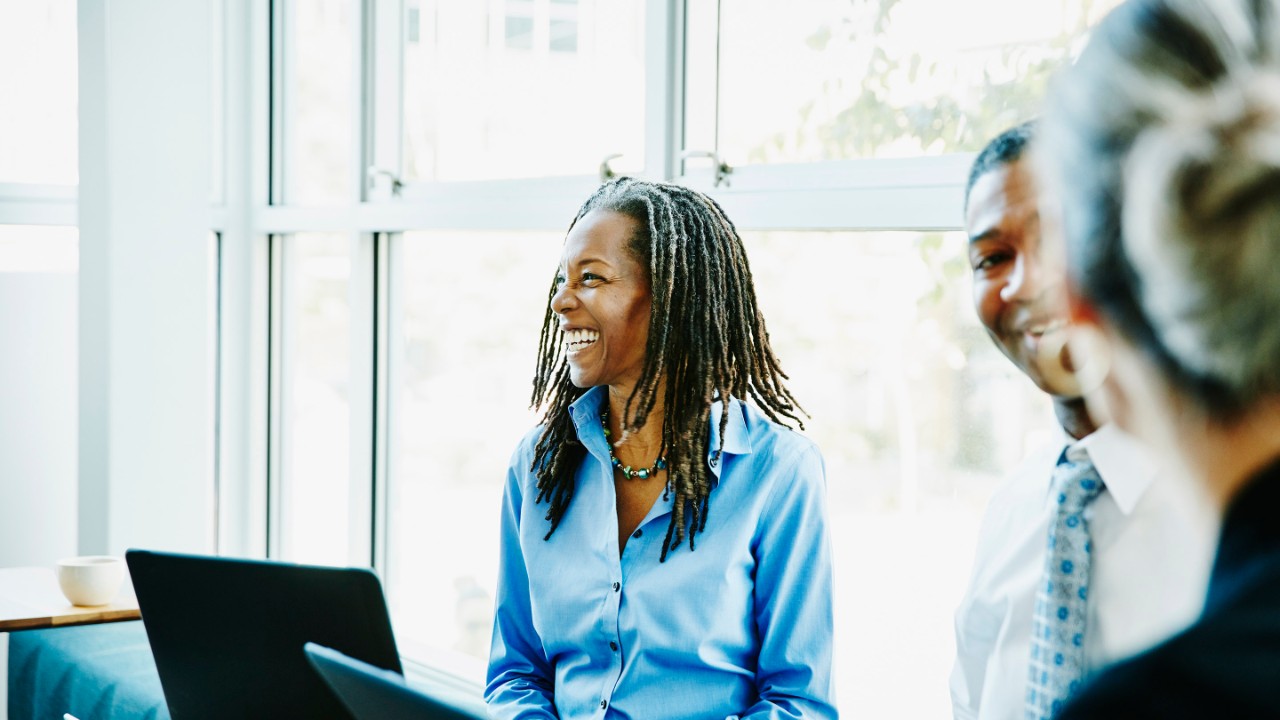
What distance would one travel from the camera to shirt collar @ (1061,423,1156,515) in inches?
43.6

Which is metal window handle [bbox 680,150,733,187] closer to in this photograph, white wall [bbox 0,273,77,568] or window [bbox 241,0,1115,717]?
window [bbox 241,0,1115,717]

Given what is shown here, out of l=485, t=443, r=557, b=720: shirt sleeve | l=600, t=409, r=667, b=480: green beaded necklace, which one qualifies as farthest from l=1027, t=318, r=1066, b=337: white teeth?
l=485, t=443, r=557, b=720: shirt sleeve

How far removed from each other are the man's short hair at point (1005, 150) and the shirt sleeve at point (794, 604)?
624mm

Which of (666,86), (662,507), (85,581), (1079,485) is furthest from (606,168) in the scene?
(1079,485)

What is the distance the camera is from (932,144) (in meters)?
1.98

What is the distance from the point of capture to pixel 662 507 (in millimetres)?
1763

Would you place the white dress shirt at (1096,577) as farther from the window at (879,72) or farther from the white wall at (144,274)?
the white wall at (144,274)

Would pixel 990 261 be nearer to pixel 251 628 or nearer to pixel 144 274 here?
pixel 251 628

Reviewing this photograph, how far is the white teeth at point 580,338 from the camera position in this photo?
1805 millimetres

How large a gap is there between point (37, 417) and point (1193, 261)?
355 centimetres

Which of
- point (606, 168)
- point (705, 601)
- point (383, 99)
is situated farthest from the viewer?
point (383, 99)

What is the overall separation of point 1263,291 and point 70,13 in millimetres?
3617

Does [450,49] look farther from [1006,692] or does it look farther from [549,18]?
[1006,692]

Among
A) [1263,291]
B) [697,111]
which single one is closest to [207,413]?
[697,111]
